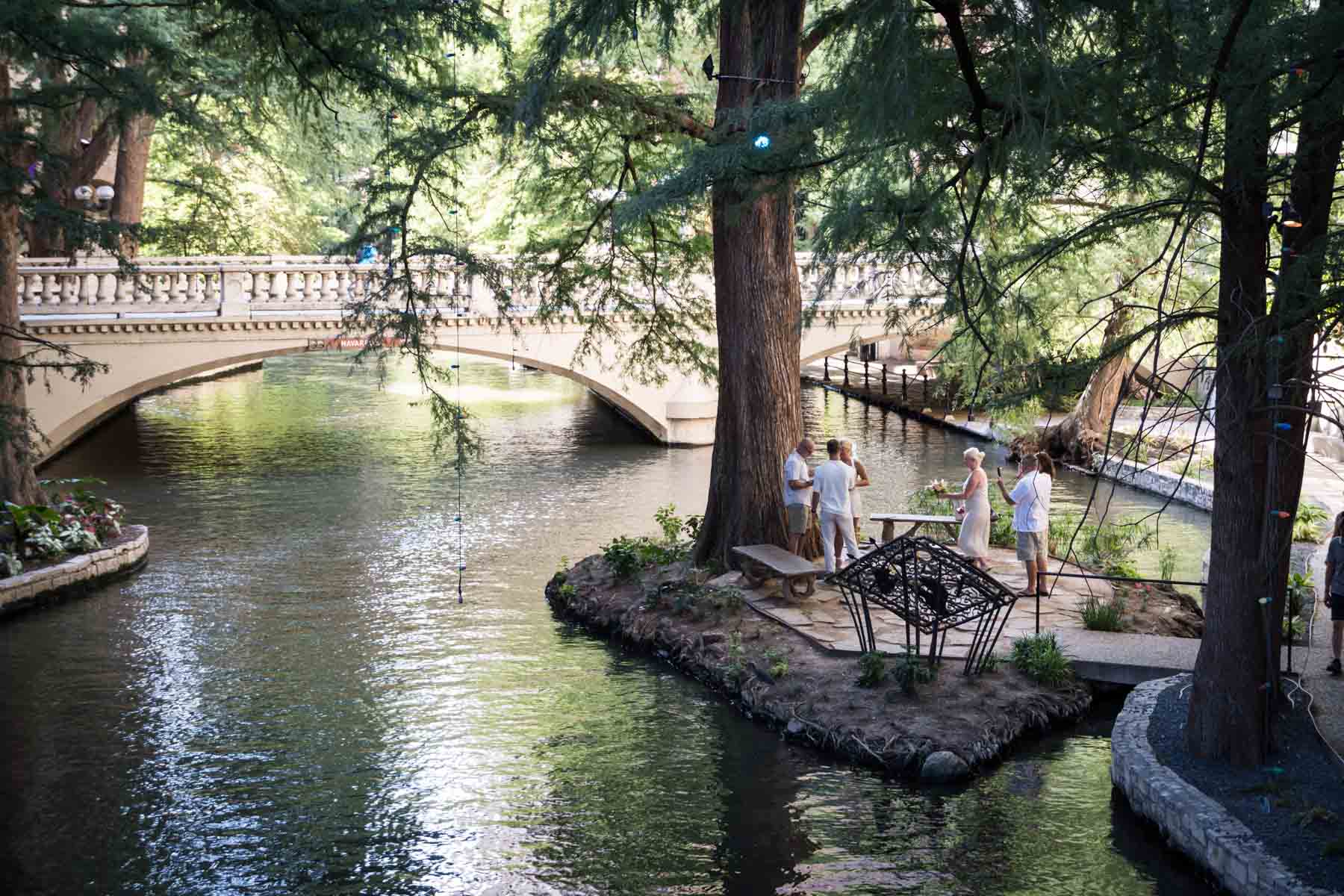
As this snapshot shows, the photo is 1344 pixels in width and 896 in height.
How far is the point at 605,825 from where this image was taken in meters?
9.85

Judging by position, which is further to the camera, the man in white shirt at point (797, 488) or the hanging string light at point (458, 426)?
the man in white shirt at point (797, 488)

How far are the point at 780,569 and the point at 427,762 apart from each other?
15.1ft

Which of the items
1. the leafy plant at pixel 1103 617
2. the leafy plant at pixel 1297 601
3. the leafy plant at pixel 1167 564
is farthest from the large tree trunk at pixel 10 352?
the leafy plant at pixel 1297 601

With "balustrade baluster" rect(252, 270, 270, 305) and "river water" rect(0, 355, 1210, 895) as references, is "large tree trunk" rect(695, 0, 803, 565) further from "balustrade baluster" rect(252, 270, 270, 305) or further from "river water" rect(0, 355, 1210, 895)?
"balustrade baluster" rect(252, 270, 270, 305)

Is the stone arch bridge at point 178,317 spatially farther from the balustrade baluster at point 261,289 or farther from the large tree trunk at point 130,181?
the large tree trunk at point 130,181

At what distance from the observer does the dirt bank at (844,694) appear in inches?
425

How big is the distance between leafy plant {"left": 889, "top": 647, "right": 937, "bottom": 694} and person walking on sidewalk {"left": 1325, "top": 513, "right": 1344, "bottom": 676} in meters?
3.19

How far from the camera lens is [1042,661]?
1189cm

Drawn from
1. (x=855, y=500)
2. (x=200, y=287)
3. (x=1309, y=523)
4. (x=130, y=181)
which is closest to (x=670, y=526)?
(x=855, y=500)

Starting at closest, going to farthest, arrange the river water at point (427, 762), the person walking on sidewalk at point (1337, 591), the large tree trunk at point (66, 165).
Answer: the river water at point (427, 762), the person walking on sidewalk at point (1337, 591), the large tree trunk at point (66, 165)

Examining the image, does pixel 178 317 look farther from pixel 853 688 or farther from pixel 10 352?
pixel 853 688

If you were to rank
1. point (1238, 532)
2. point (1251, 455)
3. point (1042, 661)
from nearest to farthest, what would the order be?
1. point (1251, 455)
2. point (1238, 532)
3. point (1042, 661)

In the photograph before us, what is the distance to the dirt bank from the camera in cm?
1080

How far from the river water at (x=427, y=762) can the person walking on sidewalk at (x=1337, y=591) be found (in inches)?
79.5
